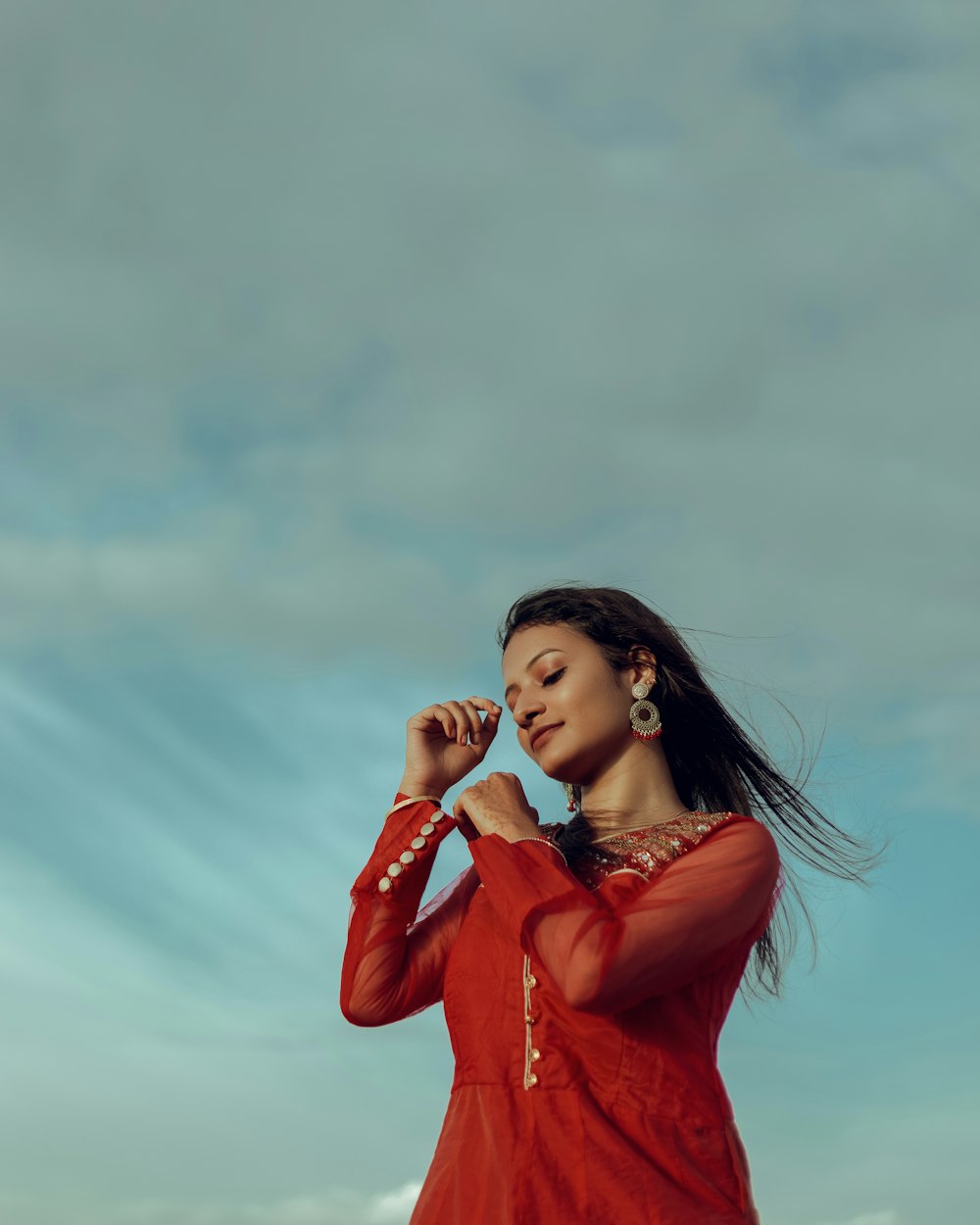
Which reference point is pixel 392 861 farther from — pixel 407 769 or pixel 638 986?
pixel 638 986

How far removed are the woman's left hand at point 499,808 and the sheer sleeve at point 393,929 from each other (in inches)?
5.8

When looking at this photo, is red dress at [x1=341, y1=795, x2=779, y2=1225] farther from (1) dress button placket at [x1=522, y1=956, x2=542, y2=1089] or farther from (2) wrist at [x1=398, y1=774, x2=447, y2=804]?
(2) wrist at [x1=398, y1=774, x2=447, y2=804]

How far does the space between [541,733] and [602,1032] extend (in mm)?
1074

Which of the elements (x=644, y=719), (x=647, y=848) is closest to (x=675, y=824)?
(x=647, y=848)

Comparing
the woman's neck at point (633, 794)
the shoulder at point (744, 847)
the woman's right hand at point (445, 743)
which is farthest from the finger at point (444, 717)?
the shoulder at point (744, 847)

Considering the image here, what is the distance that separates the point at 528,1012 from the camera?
13.2ft

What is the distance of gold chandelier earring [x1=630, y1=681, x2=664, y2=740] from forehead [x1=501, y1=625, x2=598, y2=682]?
0.79ft

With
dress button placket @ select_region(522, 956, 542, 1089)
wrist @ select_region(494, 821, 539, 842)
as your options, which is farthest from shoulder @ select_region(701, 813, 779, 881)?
dress button placket @ select_region(522, 956, 542, 1089)

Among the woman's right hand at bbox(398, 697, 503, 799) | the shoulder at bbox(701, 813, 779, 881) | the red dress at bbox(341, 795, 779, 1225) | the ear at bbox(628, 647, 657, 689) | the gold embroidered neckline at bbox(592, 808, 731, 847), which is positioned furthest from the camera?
the ear at bbox(628, 647, 657, 689)

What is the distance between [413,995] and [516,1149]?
33.0 inches

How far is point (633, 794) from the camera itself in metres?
4.72

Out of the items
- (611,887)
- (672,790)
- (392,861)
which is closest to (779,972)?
(672,790)

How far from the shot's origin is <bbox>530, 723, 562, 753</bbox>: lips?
15.5 ft

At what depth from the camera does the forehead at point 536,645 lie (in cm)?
483
